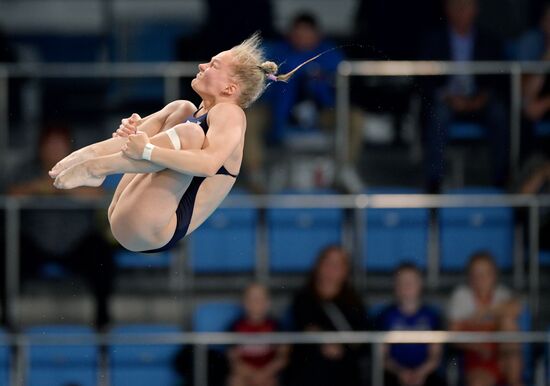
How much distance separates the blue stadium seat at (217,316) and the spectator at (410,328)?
0.82m

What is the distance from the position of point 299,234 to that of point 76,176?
352 cm

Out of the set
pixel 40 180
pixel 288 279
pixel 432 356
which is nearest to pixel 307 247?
pixel 288 279

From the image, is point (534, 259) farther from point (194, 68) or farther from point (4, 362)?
point (4, 362)

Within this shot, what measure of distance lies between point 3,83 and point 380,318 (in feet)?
8.42

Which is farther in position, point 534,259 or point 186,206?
point 534,259

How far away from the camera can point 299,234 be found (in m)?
9.55

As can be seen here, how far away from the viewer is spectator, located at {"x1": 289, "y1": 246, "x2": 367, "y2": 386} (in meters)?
9.17

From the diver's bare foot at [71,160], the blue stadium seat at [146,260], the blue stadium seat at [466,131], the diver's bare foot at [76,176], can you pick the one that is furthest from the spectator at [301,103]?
the diver's bare foot at [76,176]

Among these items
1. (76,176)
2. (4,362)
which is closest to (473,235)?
(4,362)

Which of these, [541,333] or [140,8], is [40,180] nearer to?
[140,8]

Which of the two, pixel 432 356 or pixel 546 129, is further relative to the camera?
pixel 546 129

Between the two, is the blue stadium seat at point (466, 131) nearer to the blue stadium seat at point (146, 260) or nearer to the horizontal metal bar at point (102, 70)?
the horizontal metal bar at point (102, 70)

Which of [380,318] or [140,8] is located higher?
[140,8]

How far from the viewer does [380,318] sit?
9391mm
